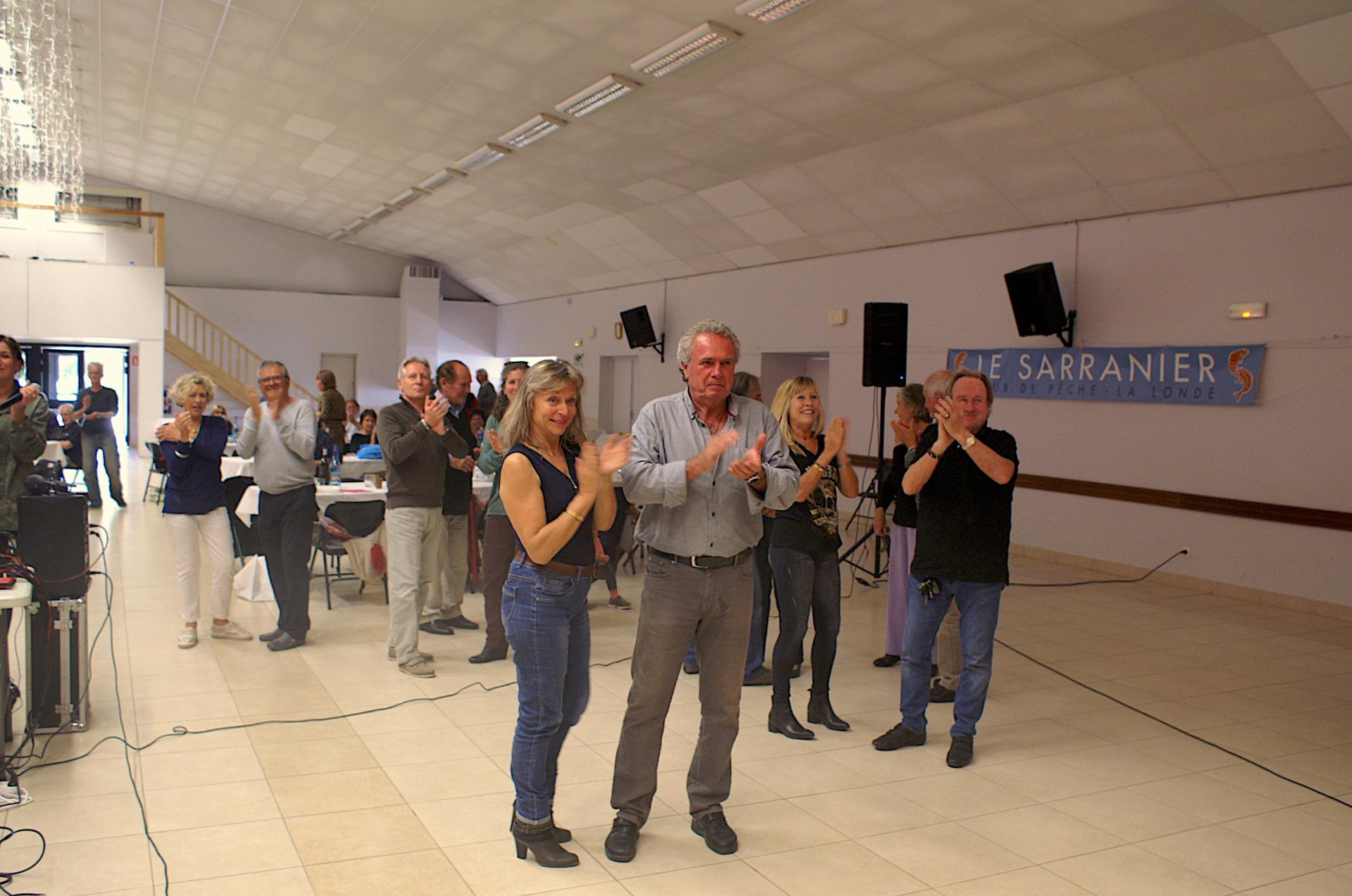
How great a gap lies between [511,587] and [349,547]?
418 centimetres

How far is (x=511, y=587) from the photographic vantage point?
2859 millimetres

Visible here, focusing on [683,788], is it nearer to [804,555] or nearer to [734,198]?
[804,555]

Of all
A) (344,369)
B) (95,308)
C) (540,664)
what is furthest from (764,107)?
(344,369)

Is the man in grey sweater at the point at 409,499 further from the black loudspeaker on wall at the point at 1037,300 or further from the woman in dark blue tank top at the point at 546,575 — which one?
the black loudspeaker on wall at the point at 1037,300

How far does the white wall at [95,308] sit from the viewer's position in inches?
564

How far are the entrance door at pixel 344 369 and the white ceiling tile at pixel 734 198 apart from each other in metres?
11.2

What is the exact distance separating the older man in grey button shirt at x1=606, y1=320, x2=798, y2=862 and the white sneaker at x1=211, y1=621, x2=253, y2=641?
3.27 m

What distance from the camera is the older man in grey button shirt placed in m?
2.95

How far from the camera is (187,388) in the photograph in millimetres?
5129

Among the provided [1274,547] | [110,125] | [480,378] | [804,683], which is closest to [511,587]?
[804,683]

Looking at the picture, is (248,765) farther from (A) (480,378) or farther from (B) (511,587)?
(A) (480,378)

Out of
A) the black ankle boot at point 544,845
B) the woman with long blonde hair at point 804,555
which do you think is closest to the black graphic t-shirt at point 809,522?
the woman with long blonde hair at point 804,555

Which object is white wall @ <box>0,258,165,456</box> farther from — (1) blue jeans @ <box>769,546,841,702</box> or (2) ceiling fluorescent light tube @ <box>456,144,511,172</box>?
(1) blue jeans @ <box>769,546,841,702</box>

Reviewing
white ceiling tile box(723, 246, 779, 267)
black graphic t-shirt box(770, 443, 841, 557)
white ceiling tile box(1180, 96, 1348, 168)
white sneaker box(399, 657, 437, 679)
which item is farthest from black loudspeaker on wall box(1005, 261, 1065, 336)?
white sneaker box(399, 657, 437, 679)
